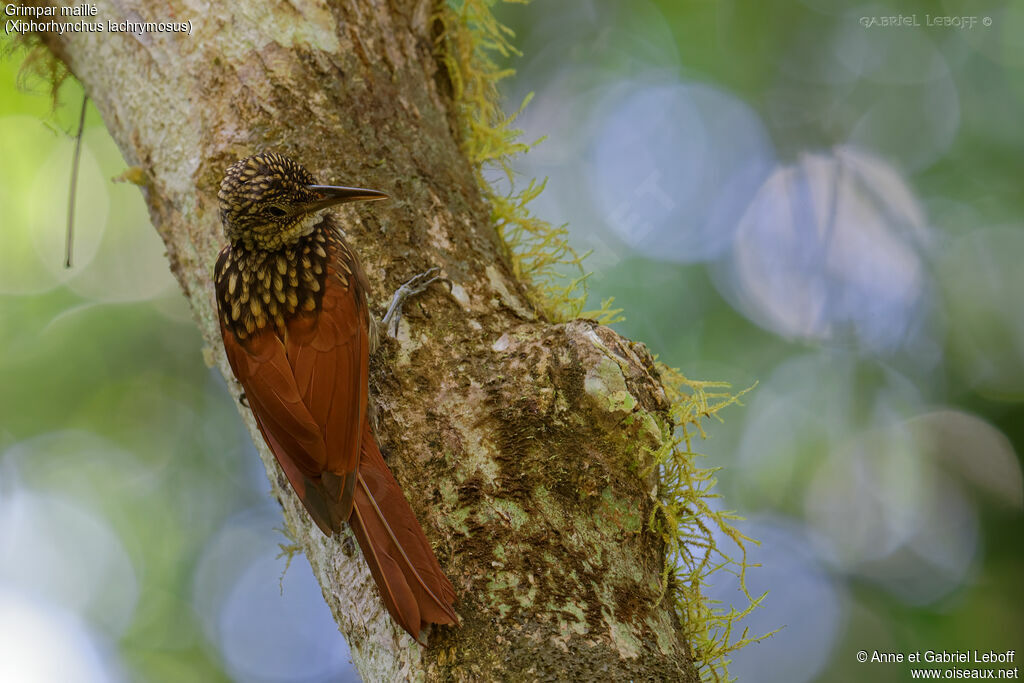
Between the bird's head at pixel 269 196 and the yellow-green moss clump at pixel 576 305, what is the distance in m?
0.59

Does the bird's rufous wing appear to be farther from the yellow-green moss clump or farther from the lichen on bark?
the yellow-green moss clump

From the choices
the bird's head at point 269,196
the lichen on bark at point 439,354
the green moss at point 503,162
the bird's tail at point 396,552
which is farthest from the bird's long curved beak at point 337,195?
the bird's tail at point 396,552

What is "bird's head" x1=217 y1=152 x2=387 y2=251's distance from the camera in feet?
6.64

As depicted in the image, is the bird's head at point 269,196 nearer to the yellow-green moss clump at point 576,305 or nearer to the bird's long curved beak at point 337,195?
the bird's long curved beak at point 337,195

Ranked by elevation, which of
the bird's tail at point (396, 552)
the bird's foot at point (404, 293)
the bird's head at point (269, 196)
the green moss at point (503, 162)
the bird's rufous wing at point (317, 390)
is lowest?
the bird's tail at point (396, 552)

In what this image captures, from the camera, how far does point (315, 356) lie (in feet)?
6.64

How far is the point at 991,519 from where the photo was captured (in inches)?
156

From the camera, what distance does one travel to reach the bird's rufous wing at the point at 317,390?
1789 mm

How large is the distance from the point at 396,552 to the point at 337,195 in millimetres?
960

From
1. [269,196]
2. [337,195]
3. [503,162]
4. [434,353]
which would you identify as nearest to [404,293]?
[434,353]

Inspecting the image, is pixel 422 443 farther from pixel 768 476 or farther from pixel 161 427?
pixel 161 427

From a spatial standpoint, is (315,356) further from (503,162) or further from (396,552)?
(503,162)

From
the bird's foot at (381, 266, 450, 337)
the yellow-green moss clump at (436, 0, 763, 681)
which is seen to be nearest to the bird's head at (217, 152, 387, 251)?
the bird's foot at (381, 266, 450, 337)

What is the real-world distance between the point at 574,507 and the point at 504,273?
0.77 m
